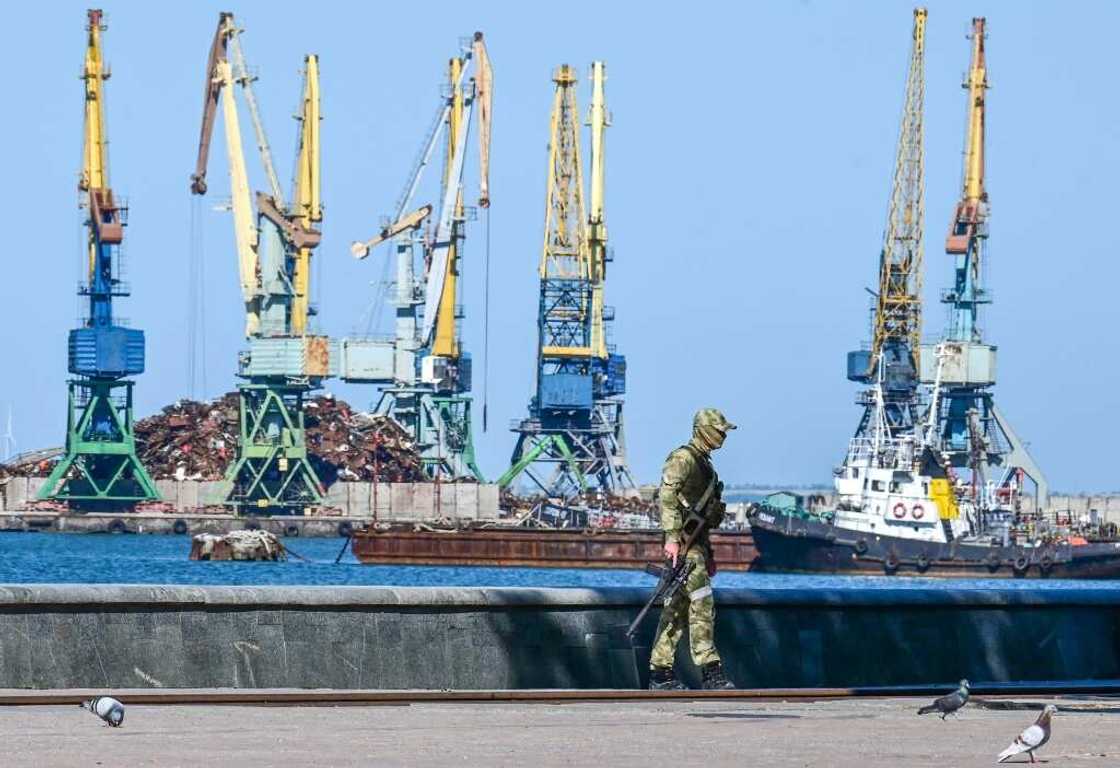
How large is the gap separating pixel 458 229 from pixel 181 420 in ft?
75.4

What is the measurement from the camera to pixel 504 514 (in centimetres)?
13525

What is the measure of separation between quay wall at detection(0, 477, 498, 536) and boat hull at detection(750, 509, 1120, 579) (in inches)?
1747

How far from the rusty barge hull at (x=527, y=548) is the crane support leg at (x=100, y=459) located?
3083cm

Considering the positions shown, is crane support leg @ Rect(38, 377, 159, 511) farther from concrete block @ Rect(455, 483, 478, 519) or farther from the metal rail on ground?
the metal rail on ground

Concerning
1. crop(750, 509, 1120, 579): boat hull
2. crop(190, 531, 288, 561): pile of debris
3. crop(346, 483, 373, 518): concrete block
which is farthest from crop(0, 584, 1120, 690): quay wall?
crop(346, 483, 373, 518): concrete block

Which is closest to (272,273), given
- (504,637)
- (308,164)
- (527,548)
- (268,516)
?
(308,164)

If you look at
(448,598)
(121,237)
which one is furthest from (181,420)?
(448,598)

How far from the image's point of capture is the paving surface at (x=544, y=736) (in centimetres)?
973

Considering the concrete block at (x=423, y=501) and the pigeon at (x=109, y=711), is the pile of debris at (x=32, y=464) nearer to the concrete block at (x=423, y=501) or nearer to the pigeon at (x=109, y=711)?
the concrete block at (x=423, y=501)

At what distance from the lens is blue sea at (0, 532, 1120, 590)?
6931cm

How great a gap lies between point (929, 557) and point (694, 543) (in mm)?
67857

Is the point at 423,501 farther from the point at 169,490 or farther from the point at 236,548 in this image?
the point at 236,548

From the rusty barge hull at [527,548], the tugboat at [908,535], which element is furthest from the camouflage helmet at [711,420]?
the rusty barge hull at [527,548]

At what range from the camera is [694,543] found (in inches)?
536
